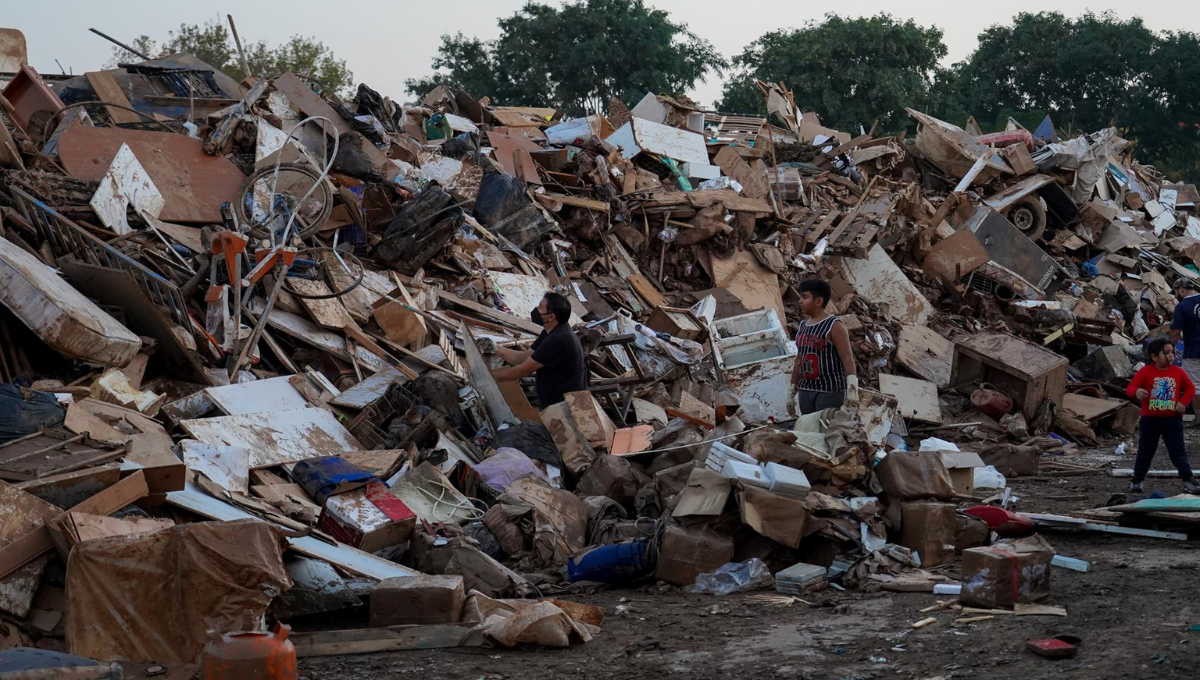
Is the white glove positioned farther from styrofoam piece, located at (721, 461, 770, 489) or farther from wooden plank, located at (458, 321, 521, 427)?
wooden plank, located at (458, 321, 521, 427)

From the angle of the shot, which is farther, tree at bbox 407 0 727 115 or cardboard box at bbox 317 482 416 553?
tree at bbox 407 0 727 115

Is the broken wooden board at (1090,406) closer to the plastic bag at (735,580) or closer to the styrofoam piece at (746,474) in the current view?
the styrofoam piece at (746,474)

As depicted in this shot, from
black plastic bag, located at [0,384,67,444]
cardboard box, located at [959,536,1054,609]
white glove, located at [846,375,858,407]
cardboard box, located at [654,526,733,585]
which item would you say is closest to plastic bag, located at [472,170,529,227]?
white glove, located at [846,375,858,407]

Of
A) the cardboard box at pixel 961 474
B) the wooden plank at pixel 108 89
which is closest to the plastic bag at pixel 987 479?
the cardboard box at pixel 961 474

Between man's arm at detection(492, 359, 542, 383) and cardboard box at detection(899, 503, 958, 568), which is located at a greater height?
man's arm at detection(492, 359, 542, 383)

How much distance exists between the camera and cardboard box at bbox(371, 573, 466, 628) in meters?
4.52

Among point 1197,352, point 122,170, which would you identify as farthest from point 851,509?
point 122,170

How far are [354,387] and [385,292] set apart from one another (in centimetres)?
158

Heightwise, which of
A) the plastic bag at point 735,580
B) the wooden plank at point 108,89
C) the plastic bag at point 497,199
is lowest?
the plastic bag at point 735,580

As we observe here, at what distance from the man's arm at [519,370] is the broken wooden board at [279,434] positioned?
1.08 metres

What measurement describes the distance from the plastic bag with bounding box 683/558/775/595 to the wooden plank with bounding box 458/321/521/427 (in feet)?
8.51

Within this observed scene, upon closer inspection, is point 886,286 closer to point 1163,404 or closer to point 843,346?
point 1163,404

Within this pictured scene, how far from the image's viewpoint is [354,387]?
8180 mm

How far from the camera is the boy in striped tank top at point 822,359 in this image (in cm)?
641
